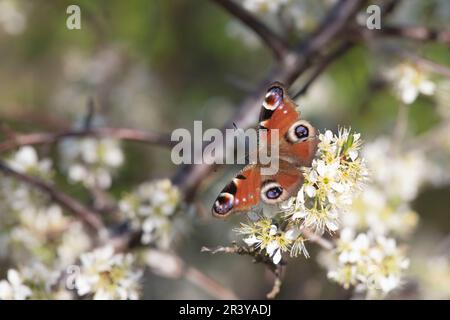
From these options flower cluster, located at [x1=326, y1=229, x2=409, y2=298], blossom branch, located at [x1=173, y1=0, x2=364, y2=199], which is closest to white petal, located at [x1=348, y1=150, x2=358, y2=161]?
flower cluster, located at [x1=326, y1=229, x2=409, y2=298]

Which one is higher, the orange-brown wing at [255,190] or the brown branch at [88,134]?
the brown branch at [88,134]

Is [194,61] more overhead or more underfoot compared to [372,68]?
more overhead

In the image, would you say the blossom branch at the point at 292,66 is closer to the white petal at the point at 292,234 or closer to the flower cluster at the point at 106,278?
the flower cluster at the point at 106,278

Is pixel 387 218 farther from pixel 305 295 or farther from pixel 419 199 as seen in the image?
pixel 419 199

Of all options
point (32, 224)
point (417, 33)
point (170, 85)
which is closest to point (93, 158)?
point (32, 224)

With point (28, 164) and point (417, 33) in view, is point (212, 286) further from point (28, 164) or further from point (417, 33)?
point (417, 33)

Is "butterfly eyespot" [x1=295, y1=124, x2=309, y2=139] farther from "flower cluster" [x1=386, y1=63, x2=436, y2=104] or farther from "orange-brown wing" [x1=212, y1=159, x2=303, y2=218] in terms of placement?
"flower cluster" [x1=386, y1=63, x2=436, y2=104]

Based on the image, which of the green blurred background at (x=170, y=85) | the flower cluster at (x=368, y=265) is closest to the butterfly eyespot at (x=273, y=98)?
the flower cluster at (x=368, y=265)

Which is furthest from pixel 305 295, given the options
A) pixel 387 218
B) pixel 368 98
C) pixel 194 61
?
pixel 194 61
